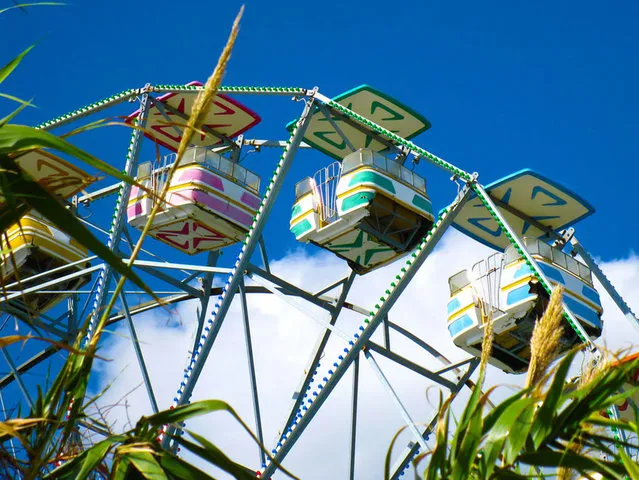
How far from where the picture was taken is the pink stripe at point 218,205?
1362cm

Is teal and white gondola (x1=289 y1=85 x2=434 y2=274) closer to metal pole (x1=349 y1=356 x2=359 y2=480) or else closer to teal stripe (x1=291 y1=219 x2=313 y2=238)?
teal stripe (x1=291 y1=219 x2=313 y2=238)

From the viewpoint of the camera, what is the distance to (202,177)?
13.8 meters

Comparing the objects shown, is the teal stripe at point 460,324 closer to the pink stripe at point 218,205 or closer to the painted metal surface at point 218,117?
the pink stripe at point 218,205

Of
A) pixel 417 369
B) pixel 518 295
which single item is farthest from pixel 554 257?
pixel 417 369

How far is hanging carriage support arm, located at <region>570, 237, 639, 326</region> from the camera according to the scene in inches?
519

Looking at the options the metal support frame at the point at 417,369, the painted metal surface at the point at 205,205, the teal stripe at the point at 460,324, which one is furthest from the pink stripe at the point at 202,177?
the teal stripe at the point at 460,324

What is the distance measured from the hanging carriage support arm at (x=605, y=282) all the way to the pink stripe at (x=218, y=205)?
4.05m

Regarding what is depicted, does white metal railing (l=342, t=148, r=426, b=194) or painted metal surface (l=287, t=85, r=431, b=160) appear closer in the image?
white metal railing (l=342, t=148, r=426, b=194)

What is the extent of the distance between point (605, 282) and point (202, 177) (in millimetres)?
5004

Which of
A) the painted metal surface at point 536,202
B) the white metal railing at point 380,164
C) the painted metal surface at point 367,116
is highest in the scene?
the painted metal surface at point 367,116

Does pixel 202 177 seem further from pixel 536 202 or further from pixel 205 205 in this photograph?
pixel 536 202

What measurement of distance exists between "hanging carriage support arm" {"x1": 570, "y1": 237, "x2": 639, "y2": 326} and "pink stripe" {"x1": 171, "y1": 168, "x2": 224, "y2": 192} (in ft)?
14.5

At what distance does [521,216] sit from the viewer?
14.7 meters

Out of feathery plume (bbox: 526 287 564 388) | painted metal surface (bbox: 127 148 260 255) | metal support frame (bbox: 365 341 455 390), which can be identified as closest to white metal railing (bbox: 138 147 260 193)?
painted metal surface (bbox: 127 148 260 255)
